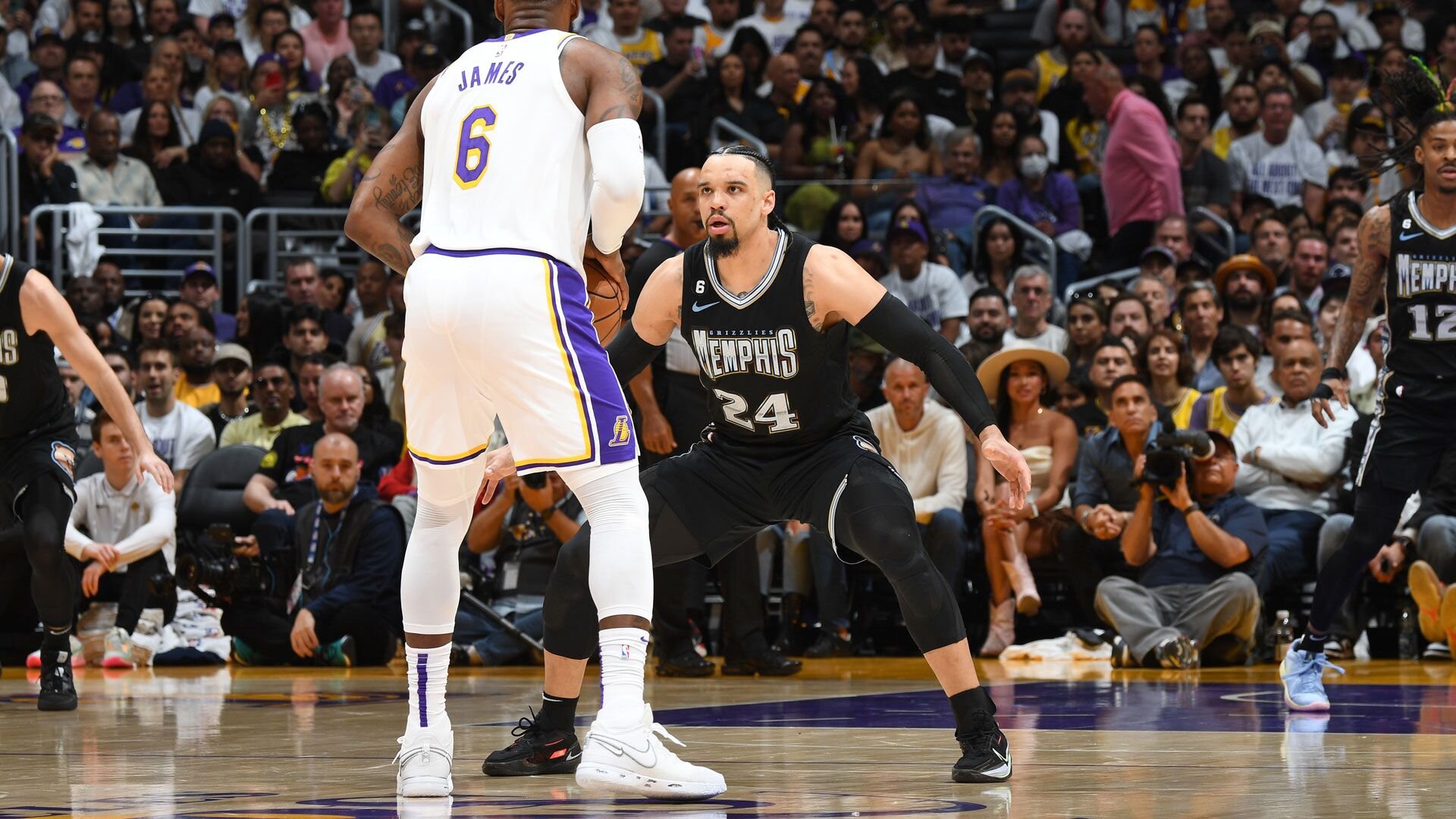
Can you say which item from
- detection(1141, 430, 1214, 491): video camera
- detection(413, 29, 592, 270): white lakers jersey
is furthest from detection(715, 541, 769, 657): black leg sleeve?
detection(413, 29, 592, 270): white lakers jersey

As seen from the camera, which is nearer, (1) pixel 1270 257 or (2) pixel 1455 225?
(2) pixel 1455 225

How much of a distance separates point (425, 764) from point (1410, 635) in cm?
678

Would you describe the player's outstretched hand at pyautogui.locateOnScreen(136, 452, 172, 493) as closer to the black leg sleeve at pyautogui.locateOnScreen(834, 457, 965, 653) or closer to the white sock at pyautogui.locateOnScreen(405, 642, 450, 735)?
the white sock at pyautogui.locateOnScreen(405, 642, 450, 735)

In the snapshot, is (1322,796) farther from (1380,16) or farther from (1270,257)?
(1380,16)

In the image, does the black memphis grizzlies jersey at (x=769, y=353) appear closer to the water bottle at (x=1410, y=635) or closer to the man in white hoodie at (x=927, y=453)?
the man in white hoodie at (x=927, y=453)

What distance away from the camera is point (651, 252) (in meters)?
8.36

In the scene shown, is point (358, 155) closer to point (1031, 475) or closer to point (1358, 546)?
point (1031, 475)

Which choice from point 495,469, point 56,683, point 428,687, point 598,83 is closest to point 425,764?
point 428,687

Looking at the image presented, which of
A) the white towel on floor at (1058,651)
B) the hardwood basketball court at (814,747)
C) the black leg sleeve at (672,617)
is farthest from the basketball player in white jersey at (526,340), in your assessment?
the white towel on floor at (1058,651)

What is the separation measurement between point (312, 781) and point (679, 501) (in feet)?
4.37

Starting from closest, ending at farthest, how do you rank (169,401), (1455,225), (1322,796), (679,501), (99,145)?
(1322,796)
(679,501)
(1455,225)
(169,401)
(99,145)

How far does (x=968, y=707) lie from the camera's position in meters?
4.77

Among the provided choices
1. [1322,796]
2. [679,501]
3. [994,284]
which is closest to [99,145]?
[994,284]

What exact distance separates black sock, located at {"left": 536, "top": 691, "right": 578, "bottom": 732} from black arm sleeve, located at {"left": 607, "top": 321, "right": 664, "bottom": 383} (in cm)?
98
